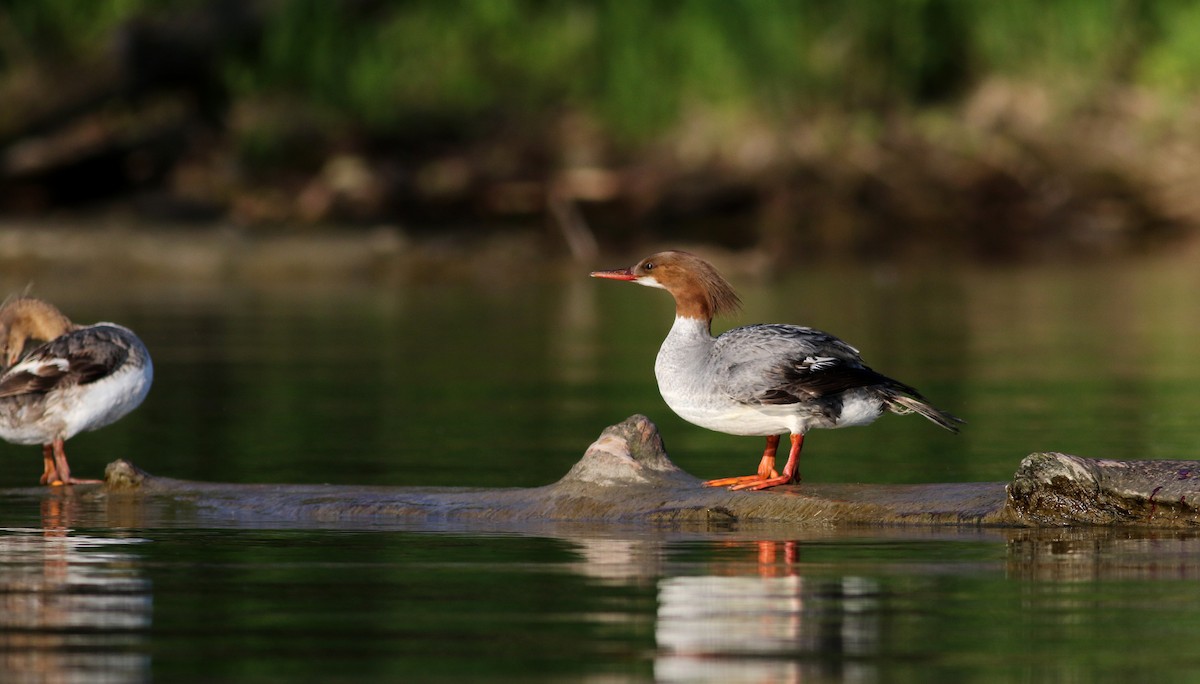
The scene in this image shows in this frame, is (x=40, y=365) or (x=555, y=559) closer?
(x=555, y=559)

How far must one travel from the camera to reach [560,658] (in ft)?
19.1

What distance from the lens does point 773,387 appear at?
9.06 meters

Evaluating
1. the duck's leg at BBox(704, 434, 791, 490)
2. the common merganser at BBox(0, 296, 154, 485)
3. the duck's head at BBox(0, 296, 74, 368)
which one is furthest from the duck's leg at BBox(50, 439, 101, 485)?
the duck's leg at BBox(704, 434, 791, 490)

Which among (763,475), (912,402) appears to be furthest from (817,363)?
(763,475)

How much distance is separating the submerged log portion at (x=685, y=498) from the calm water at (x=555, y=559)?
24 centimetres

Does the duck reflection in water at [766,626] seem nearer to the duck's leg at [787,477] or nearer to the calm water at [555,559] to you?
the calm water at [555,559]

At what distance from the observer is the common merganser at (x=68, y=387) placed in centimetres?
1023

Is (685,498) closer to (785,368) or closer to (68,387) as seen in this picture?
(785,368)

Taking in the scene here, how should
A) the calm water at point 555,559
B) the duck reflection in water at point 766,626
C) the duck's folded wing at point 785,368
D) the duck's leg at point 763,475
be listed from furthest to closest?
the duck's leg at point 763,475 → the duck's folded wing at point 785,368 → the calm water at point 555,559 → the duck reflection in water at point 766,626

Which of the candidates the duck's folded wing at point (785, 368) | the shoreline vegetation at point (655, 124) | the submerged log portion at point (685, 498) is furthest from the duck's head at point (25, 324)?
the shoreline vegetation at point (655, 124)

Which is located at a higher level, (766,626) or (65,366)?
(65,366)

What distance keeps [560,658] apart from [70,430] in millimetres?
5221

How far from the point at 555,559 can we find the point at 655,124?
2433cm

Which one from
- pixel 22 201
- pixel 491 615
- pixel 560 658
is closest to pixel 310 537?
pixel 491 615
